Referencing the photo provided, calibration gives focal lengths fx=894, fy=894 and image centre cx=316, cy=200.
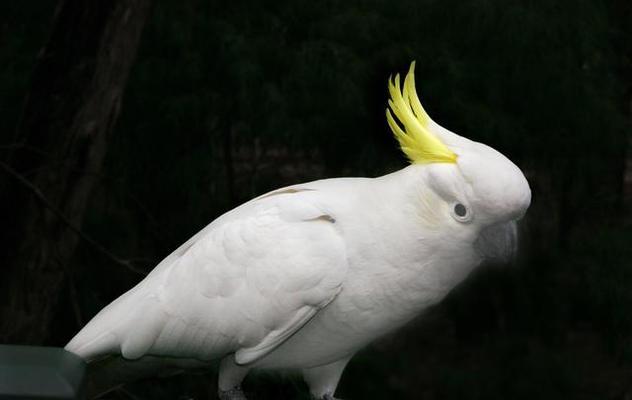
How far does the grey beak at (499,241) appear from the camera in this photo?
1.55 metres

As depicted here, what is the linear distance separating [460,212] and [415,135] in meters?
0.18

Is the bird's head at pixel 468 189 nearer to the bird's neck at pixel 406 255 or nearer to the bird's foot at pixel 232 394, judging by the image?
the bird's neck at pixel 406 255

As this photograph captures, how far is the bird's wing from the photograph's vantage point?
1.61 metres

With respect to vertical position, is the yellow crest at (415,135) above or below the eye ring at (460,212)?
above

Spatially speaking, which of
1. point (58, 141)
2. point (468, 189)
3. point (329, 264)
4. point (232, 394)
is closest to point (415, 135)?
point (468, 189)

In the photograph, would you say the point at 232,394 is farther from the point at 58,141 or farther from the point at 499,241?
the point at 58,141

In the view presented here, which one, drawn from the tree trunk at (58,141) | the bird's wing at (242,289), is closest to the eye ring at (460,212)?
the bird's wing at (242,289)

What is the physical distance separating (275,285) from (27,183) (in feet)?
4.29

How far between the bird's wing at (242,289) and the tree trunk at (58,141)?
3.87 feet

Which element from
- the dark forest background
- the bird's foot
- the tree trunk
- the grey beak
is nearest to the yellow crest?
the grey beak

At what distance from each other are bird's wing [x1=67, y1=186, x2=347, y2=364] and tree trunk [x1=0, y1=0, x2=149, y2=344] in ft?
3.87

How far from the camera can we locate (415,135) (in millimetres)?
1636

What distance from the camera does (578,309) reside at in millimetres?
3186

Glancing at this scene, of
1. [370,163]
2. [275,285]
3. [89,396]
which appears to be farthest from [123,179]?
[275,285]
